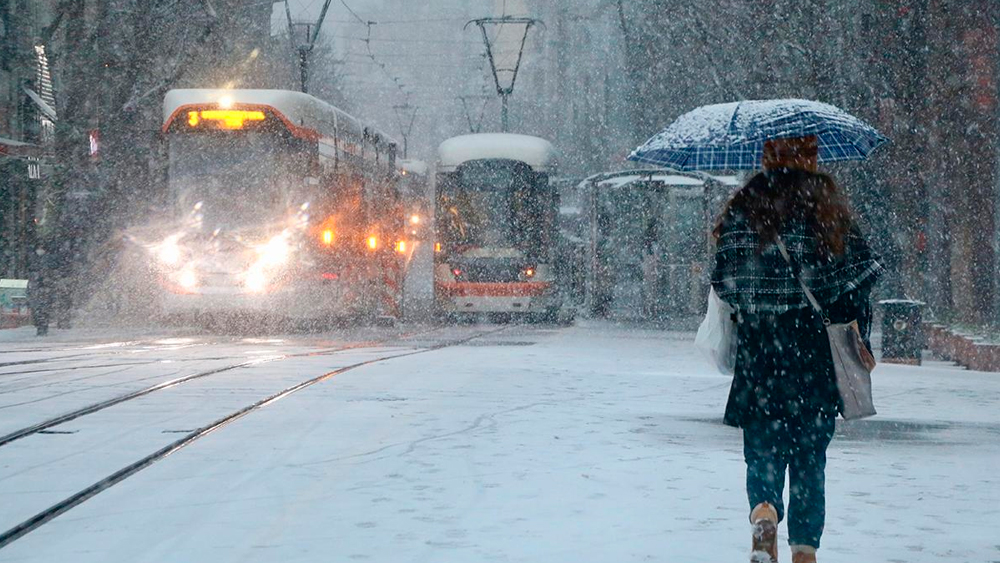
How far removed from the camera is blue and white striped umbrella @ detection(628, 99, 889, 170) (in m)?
7.71

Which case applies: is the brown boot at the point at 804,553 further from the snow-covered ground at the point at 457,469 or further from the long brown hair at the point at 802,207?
the long brown hair at the point at 802,207

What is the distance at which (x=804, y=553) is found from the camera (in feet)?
17.0

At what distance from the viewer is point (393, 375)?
546 inches

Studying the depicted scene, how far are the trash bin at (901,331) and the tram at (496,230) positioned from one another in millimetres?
9390

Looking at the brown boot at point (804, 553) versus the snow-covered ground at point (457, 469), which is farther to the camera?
the snow-covered ground at point (457, 469)

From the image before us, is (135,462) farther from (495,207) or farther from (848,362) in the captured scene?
(495,207)

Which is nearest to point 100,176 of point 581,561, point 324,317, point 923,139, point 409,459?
point 324,317

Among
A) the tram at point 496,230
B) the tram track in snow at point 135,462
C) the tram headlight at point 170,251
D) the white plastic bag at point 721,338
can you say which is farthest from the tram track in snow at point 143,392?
the tram at point 496,230

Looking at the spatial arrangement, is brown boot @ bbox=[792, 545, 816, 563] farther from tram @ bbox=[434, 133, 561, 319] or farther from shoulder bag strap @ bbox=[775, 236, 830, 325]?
tram @ bbox=[434, 133, 561, 319]

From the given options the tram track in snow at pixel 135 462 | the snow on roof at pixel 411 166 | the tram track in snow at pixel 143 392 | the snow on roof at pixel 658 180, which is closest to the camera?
the tram track in snow at pixel 135 462

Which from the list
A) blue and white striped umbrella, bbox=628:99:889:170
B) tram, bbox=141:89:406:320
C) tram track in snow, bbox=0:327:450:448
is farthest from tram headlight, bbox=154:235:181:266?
blue and white striped umbrella, bbox=628:99:889:170

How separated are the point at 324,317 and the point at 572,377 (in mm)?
9342

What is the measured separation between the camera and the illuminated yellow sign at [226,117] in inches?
832

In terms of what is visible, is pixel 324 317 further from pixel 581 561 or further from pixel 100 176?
pixel 581 561
